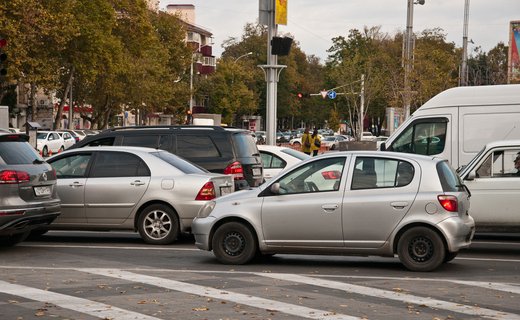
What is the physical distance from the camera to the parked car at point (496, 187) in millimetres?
14773

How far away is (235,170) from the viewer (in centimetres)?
1806

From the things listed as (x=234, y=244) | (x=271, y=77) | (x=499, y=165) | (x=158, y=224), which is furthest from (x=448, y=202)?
(x=271, y=77)

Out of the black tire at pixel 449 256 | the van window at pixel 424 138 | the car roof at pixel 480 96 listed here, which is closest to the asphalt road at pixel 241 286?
the black tire at pixel 449 256

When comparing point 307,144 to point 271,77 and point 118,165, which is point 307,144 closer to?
point 271,77

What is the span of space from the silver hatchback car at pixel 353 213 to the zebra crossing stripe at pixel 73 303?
309 cm

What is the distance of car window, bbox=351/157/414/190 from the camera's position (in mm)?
12617

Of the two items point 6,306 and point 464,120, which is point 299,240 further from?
point 464,120

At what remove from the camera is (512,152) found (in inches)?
592

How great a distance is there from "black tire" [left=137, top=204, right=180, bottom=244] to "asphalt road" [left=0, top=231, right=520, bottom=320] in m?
0.47

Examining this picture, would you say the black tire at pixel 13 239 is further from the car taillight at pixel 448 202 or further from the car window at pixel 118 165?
the car taillight at pixel 448 202

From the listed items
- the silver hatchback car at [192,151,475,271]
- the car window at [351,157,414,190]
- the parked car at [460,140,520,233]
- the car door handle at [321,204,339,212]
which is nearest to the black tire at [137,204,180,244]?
the silver hatchback car at [192,151,475,271]

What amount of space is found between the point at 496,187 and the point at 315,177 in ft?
11.0

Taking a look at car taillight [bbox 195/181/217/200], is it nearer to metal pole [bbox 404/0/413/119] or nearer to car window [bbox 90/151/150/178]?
car window [bbox 90/151/150/178]

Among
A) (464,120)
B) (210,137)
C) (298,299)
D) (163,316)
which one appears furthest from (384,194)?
(464,120)
